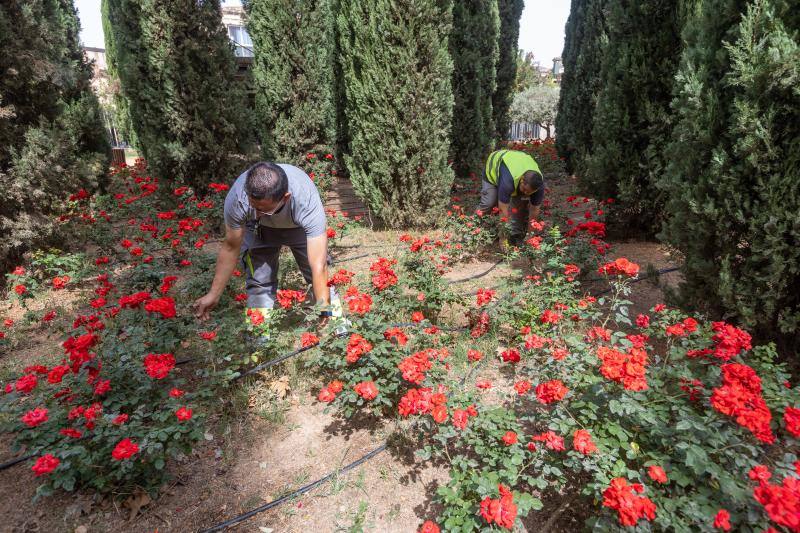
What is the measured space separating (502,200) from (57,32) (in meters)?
6.41

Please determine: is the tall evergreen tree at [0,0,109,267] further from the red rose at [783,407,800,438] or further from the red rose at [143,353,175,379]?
the red rose at [783,407,800,438]

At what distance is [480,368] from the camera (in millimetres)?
3145

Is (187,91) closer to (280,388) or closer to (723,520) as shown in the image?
(280,388)

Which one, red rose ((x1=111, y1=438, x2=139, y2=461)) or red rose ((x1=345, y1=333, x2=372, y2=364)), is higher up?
red rose ((x1=345, y1=333, x2=372, y2=364))

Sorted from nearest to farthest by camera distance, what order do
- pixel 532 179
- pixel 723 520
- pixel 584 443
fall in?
pixel 723 520, pixel 584 443, pixel 532 179

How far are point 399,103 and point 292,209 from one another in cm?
365

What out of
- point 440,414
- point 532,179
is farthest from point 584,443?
point 532,179

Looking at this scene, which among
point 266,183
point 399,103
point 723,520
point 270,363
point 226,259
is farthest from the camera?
point 399,103

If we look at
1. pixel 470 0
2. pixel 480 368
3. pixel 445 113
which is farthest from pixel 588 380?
pixel 470 0

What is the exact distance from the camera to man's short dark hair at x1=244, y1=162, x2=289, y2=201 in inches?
102

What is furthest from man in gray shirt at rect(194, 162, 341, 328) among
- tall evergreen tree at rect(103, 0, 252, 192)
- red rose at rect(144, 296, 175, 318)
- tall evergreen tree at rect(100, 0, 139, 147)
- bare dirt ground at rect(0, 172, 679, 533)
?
tall evergreen tree at rect(100, 0, 139, 147)

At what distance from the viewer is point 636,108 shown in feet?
16.4

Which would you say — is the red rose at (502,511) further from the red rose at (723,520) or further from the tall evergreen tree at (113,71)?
the tall evergreen tree at (113,71)

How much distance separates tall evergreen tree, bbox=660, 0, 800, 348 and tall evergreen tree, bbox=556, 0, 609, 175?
454 centimetres
